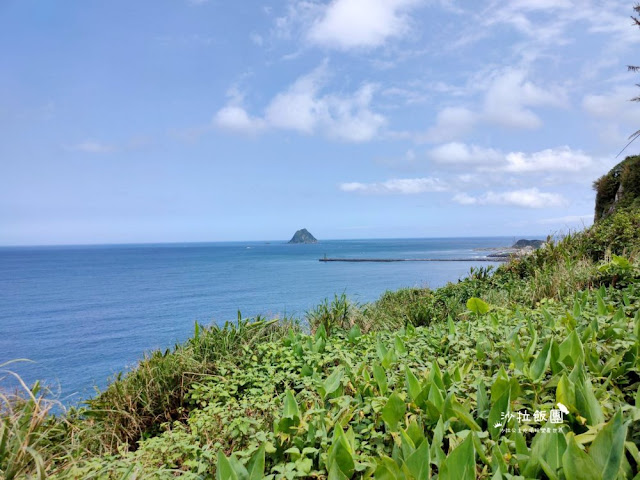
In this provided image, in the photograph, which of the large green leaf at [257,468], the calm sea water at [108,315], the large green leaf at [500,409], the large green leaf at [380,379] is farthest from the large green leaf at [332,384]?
the calm sea water at [108,315]

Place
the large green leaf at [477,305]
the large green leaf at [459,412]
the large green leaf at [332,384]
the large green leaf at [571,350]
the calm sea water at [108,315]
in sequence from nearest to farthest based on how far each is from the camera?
the large green leaf at [459,412] → the large green leaf at [571,350] → the large green leaf at [332,384] → the large green leaf at [477,305] → the calm sea water at [108,315]

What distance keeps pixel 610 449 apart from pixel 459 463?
2.15 feet

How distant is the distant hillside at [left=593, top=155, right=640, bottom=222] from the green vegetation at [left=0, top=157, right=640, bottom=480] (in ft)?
33.4

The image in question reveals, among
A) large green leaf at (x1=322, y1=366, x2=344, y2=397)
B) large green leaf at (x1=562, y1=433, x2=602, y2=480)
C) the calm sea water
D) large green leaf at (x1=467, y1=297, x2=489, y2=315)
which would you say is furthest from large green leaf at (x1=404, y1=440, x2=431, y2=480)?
the calm sea water

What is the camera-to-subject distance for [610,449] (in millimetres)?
→ 1709

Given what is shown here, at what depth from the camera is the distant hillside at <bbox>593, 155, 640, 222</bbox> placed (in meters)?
13.1

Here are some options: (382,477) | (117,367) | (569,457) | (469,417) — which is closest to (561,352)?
(469,417)

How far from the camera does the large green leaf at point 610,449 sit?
65.4 inches

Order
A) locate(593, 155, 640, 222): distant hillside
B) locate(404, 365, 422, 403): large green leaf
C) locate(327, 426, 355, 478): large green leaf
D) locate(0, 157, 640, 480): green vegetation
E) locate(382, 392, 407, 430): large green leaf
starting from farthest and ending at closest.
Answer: locate(593, 155, 640, 222): distant hillside
locate(404, 365, 422, 403): large green leaf
locate(382, 392, 407, 430): large green leaf
locate(327, 426, 355, 478): large green leaf
locate(0, 157, 640, 480): green vegetation

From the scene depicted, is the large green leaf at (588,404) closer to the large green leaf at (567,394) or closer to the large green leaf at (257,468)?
the large green leaf at (567,394)

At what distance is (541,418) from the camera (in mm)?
2262

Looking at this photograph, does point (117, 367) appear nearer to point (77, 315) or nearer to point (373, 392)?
point (373, 392)

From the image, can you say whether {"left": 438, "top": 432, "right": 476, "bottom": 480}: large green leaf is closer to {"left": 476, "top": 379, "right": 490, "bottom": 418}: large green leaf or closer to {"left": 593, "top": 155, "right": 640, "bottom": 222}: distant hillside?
Answer: {"left": 476, "top": 379, "right": 490, "bottom": 418}: large green leaf

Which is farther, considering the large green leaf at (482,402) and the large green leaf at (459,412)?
the large green leaf at (482,402)
